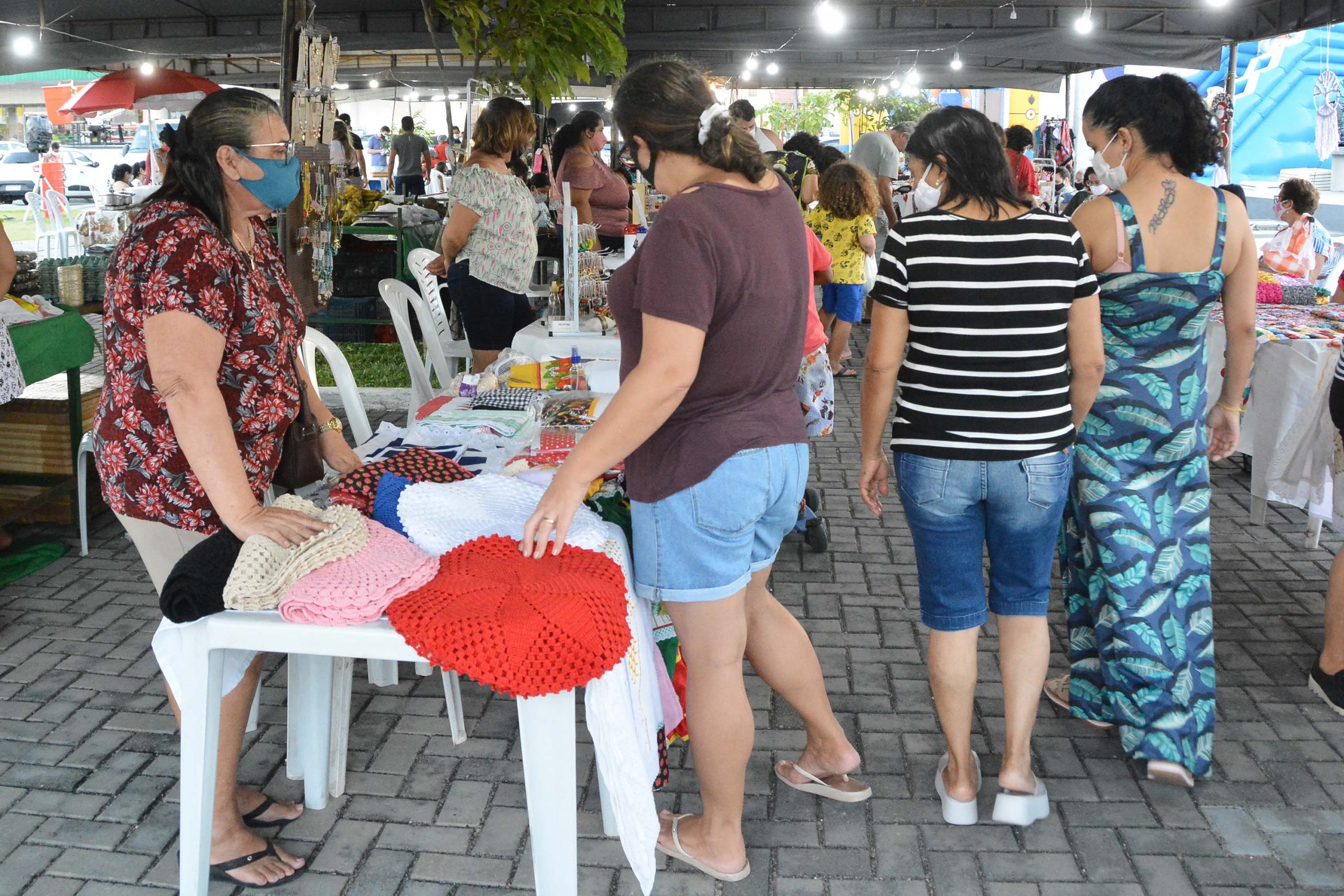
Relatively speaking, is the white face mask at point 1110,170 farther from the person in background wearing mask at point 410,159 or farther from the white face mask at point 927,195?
the person in background wearing mask at point 410,159

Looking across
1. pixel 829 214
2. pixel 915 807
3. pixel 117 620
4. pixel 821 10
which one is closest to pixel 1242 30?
pixel 821 10

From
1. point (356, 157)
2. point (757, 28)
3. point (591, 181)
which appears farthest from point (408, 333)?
point (356, 157)

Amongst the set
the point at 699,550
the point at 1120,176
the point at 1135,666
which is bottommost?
the point at 1135,666

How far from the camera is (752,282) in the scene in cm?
194

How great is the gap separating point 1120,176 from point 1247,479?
10.4 ft

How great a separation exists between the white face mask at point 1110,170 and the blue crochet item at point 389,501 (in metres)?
1.82

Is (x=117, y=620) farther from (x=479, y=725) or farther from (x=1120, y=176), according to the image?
(x=1120, y=176)

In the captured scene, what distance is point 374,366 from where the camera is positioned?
25.2 ft

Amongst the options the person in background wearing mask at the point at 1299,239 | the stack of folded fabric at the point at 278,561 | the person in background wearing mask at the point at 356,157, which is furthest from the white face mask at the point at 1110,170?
the person in background wearing mask at the point at 356,157

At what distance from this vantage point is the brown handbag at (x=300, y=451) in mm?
2482

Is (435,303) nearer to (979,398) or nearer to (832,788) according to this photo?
(832,788)

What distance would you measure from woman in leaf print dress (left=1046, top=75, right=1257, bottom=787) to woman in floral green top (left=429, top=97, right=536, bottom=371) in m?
2.88

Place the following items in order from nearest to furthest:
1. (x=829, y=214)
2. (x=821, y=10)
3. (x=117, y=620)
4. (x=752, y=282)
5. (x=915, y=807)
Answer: (x=752, y=282) < (x=915, y=807) < (x=117, y=620) < (x=829, y=214) < (x=821, y=10)

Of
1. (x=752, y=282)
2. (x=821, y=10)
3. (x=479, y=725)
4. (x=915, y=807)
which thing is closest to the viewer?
(x=752, y=282)
